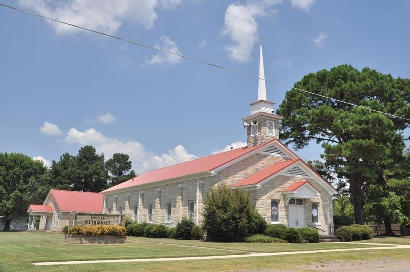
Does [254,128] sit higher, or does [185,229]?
[254,128]

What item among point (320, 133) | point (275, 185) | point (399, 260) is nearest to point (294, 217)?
point (275, 185)

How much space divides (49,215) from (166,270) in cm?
5155

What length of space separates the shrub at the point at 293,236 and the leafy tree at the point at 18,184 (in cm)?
4897

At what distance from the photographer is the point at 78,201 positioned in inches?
2334

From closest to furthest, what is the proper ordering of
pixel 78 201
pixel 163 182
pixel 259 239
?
pixel 259 239 < pixel 163 182 < pixel 78 201

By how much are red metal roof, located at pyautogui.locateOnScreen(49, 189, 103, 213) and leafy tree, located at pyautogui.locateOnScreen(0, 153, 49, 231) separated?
293 inches

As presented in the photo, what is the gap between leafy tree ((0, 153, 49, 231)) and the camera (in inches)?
2479

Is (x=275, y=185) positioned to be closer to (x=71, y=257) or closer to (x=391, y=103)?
(x=391, y=103)

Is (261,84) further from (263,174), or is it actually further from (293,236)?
(293,236)

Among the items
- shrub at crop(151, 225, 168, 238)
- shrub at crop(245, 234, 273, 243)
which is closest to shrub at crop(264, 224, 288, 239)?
shrub at crop(245, 234, 273, 243)

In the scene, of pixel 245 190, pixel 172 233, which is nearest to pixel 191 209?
pixel 172 233

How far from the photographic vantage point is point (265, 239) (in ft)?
91.2

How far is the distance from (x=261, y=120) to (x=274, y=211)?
392 inches

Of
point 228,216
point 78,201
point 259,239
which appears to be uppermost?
point 78,201
